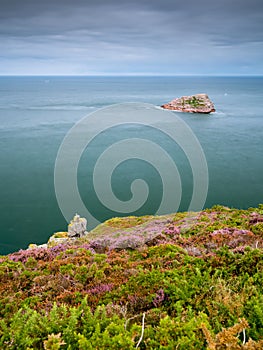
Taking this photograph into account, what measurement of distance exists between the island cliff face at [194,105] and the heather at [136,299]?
325 feet

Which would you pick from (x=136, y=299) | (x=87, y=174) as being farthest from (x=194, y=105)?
(x=136, y=299)

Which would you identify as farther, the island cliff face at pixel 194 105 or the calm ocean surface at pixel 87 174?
the island cliff face at pixel 194 105

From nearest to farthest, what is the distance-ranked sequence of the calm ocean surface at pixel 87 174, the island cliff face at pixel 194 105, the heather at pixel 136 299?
the heather at pixel 136 299 → the calm ocean surface at pixel 87 174 → the island cliff face at pixel 194 105

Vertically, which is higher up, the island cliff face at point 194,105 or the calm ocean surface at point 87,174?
the island cliff face at point 194,105

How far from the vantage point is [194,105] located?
4117 inches

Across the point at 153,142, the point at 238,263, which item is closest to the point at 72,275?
the point at 238,263

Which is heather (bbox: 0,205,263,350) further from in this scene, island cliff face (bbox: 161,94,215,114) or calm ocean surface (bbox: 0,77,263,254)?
island cliff face (bbox: 161,94,215,114)

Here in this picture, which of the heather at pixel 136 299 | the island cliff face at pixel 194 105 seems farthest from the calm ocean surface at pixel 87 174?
the island cliff face at pixel 194 105

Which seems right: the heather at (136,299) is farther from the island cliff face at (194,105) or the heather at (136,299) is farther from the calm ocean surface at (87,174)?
the island cliff face at (194,105)

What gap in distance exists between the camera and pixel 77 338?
12.3 ft

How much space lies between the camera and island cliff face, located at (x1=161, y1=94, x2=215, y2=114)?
10162cm

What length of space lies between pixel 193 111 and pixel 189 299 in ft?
340

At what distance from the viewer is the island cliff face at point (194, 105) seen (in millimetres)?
101625

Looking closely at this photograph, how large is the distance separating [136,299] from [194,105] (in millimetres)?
105956
